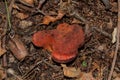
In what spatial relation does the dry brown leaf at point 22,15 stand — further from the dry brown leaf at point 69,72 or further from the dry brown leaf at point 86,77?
the dry brown leaf at point 86,77

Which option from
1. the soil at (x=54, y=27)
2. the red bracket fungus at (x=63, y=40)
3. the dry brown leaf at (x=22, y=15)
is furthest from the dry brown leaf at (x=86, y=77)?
the dry brown leaf at (x=22, y=15)

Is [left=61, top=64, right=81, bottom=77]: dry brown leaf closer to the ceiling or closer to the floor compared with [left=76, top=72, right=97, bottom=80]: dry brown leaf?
closer to the ceiling

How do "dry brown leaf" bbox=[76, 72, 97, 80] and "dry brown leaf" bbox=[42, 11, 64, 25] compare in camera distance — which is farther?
"dry brown leaf" bbox=[42, 11, 64, 25]

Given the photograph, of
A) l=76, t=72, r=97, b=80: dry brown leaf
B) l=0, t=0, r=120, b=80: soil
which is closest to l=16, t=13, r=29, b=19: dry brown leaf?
l=0, t=0, r=120, b=80: soil

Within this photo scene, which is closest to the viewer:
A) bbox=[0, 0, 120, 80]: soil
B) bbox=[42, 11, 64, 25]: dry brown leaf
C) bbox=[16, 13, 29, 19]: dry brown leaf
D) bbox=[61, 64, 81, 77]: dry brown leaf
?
bbox=[61, 64, 81, 77]: dry brown leaf

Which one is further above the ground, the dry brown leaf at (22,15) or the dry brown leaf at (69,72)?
the dry brown leaf at (22,15)

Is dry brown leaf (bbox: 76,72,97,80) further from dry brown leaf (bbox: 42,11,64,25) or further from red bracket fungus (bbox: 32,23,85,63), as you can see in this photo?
dry brown leaf (bbox: 42,11,64,25)

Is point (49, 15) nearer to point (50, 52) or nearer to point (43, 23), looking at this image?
point (43, 23)

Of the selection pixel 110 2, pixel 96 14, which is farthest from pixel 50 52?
pixel 110 2

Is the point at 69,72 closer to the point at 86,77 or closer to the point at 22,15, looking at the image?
the point at 86,77
